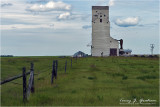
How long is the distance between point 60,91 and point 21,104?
11.0 ft

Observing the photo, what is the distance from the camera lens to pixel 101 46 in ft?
234

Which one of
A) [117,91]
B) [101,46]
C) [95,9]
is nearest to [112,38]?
[101,46]

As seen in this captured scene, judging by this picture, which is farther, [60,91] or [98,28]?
[98,28]

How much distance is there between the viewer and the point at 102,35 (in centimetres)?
7188

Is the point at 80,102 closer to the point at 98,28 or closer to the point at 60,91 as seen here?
the point at 60,91

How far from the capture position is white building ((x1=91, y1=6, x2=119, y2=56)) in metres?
71.2

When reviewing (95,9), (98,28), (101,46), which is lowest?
(101,46)

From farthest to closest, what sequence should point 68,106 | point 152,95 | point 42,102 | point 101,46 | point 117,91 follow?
point 101,46 → point 117,91 → point 152,95 → point 42,102 → point 68,106

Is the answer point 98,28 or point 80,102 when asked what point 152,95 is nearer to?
point 80,102

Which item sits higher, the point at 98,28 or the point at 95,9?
the point at 95,9

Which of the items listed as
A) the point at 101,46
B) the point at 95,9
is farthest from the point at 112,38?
the point at 95,9

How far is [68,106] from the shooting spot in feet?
33.8

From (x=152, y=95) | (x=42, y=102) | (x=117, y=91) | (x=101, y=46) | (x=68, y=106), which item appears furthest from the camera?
(x=101, y=46)

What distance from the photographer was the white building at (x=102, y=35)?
7125 centimetres
